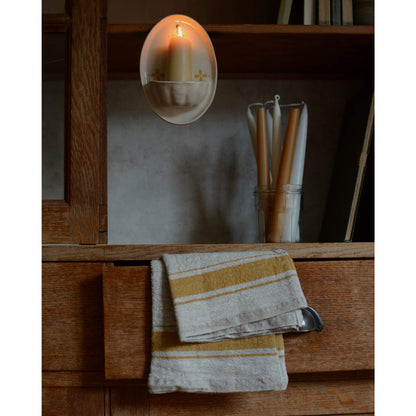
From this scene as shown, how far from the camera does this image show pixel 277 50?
932 millimetres

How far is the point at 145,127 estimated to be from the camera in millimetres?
1087

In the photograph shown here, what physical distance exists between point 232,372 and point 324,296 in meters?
0.19

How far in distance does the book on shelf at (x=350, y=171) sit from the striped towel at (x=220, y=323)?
1.07ft

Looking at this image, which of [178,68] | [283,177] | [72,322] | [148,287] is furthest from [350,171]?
[72,322]

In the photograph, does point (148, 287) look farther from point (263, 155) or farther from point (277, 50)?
point (277, 50)

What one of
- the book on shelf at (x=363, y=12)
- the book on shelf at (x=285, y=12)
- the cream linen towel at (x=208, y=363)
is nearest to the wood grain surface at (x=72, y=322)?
the cream linen towel at (x=208, y=363)

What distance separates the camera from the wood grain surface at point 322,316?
0.63 metres

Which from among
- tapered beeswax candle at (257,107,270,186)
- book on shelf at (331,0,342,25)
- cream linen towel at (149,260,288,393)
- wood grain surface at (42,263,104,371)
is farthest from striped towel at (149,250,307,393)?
book on shelf at (331,0,342,25)

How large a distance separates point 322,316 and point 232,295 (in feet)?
0.51

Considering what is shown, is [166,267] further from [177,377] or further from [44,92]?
[44,92]

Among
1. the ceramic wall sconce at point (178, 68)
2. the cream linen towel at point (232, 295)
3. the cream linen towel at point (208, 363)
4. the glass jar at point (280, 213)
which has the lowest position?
the cream linen towel at point (208, 363)

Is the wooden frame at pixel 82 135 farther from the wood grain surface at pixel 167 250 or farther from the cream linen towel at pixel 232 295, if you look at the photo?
the cream linen towel at pixel 232 295
